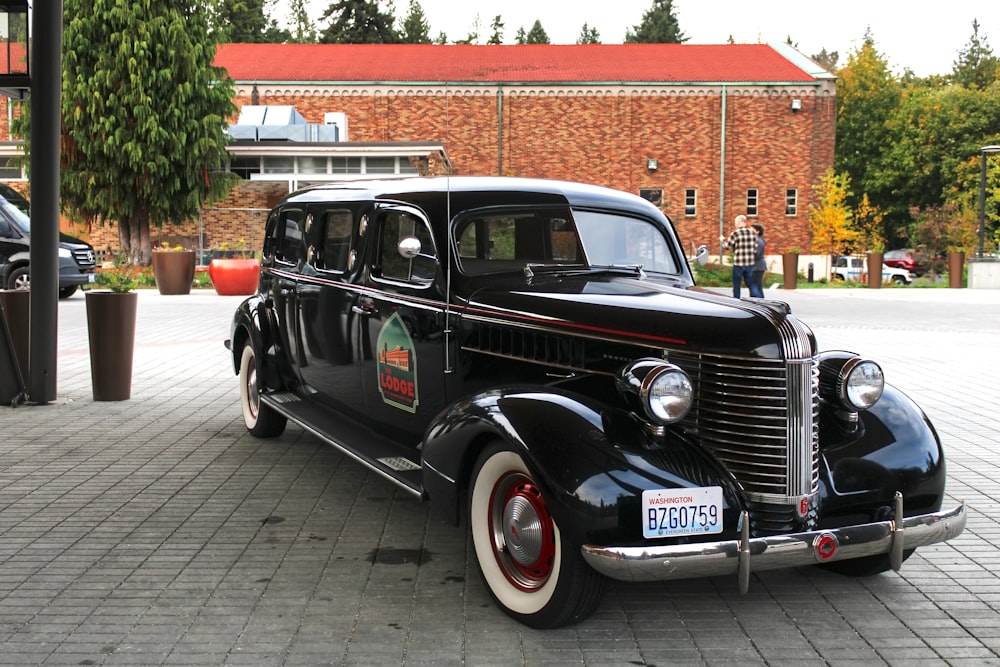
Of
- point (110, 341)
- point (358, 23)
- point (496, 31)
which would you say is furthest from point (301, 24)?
point (110, 341)

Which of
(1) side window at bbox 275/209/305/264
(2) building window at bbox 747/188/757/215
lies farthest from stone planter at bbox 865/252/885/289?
(1) side window at bbox 275/209/305/264

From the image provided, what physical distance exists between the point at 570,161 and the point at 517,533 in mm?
41092

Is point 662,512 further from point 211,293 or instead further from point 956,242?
point 956,242

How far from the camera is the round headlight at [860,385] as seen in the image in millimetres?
4051

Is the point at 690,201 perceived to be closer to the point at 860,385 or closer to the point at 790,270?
the point at 790,270

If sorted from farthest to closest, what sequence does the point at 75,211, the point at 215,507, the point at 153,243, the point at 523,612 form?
the point at 153,243 < the point at 75,211 < the point at 215,507 < the point at 523,612

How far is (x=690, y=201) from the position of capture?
146 ft

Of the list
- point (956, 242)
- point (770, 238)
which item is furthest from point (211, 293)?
point (956, 242)

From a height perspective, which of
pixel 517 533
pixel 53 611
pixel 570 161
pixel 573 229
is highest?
pixel 570 161

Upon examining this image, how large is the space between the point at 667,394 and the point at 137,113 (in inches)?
1189

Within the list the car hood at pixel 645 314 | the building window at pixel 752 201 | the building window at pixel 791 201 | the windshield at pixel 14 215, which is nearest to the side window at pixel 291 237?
the car hood at pixel 645 314

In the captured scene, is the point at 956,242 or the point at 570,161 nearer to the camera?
the point at 956,242

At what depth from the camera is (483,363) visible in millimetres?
4586

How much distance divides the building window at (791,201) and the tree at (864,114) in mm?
14975
